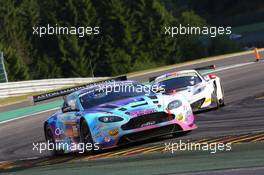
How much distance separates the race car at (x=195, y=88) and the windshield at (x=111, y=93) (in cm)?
314

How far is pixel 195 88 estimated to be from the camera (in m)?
14.5

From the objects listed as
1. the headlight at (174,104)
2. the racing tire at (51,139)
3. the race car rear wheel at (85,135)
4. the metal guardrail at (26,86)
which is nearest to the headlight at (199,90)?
the racing tire at (51,139)

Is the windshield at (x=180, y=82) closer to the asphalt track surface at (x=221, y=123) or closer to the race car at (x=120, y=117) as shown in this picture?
the asphalt track surface at (x=221, y=123)

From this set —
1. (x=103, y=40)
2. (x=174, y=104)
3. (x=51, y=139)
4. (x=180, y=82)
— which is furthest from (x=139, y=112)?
(x=103, y=40)

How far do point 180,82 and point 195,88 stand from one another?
679mm

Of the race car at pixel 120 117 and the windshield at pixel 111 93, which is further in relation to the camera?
the windshield at pixel 111 93

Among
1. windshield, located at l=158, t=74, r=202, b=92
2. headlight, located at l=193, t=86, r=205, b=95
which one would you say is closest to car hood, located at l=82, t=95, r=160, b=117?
headlight, located at l=193, t=86, r=205, b=95

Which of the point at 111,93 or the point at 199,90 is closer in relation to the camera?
the point at 111,93

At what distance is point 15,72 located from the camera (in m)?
66.4

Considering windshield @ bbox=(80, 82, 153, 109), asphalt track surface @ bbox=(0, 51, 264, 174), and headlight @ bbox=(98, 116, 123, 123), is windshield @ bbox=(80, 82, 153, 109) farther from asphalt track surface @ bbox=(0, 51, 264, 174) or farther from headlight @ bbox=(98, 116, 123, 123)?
asphalt track surface @ bbox=(0, 51, 264, 174)

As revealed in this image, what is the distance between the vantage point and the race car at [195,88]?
14336 mm

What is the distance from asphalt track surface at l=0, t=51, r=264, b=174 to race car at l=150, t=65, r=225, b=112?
0.30m

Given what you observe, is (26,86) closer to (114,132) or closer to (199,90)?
(199,90)

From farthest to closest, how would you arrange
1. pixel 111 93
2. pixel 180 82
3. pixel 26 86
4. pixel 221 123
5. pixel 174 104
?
pixel 26 86
pixel 180 82
pixel 221 123
pixel 111 93
pixel 174 104
